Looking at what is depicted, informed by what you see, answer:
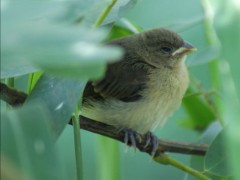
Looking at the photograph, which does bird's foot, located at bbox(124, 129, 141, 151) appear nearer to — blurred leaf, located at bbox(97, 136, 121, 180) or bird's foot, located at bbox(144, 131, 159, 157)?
bird's foot, located at bbox(144, 131, 159, 157)

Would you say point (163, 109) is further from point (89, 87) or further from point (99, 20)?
point (99, 20)

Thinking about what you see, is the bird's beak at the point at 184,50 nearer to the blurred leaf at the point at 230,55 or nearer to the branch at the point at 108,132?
the branch at the point at 108,132

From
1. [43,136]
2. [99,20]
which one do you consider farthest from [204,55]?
[43,136]

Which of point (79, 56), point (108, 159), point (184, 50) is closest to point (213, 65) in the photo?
point (108, 159)

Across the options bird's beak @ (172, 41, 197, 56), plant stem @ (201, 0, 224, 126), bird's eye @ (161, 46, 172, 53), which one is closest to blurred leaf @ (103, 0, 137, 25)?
plant stem @ (201, 0, 224, 126)

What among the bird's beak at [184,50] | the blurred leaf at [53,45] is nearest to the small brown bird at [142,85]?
the bird's beak at [184,50]

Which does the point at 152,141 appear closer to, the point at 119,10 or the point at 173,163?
the point at 173,163

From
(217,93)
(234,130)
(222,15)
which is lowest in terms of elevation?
(217,93)
